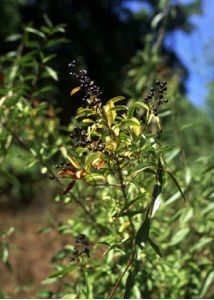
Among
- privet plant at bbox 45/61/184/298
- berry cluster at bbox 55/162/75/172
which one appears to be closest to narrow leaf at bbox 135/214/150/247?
privet plant at bbox 45/61/184/298

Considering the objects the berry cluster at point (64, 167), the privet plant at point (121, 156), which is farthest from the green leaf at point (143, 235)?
the berry cluster at point (64, 167)

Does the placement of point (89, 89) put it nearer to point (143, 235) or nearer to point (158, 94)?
point (158, 94)

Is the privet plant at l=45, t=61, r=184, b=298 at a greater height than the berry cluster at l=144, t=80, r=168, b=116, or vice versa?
the berry cluster at l=144, t=80, r=168, b=116

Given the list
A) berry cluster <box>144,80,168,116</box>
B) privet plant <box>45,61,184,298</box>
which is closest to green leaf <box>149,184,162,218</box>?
privet plant <box>45,61,184,298</box>

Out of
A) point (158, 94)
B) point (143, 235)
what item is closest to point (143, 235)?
point (143, 235)

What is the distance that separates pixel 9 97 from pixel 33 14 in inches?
620

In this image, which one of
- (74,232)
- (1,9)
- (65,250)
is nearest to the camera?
(74,232)

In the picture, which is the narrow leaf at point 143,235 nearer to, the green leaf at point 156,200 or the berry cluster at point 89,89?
the green leaf at point 156,200

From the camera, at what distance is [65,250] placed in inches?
93.7

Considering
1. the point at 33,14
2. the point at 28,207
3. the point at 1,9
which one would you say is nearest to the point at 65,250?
the point at 28,207

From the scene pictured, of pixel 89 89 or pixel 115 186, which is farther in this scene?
pixel 115 186

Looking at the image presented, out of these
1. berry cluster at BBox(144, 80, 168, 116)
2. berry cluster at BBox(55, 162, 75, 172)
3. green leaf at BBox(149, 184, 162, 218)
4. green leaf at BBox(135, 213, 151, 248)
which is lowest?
green leaf at BBox(135, 213, 151, 248)

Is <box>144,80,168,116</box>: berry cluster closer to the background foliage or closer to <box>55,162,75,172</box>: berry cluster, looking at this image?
the background foliage

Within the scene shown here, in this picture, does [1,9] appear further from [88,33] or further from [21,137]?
[21,137]
